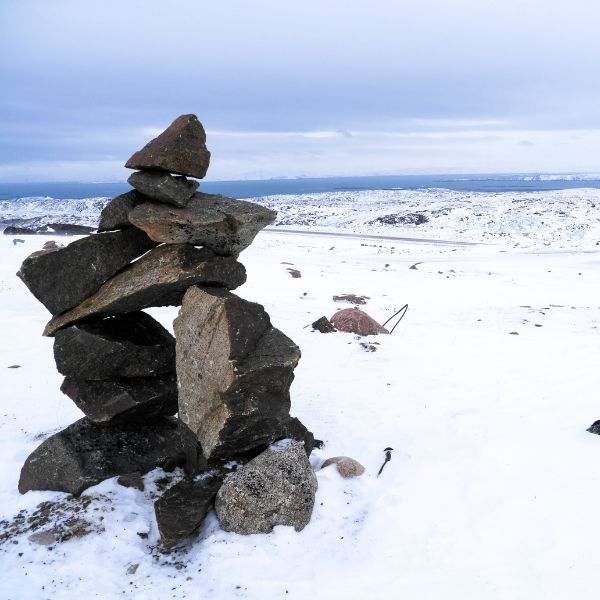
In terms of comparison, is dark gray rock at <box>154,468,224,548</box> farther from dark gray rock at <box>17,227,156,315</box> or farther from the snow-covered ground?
dark gray rock at <box>17,227,156,315</box>

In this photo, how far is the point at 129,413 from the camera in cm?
1084

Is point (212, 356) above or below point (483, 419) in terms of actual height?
above

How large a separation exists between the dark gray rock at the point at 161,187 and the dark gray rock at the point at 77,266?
3.77 feet

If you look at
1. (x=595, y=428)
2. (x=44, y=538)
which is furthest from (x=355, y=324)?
(x=44, y=538)

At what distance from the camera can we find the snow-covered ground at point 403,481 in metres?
8.35

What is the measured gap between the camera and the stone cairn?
9.61 meters

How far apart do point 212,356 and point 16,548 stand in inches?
176

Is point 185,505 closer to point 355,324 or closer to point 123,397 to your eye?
point 123,397

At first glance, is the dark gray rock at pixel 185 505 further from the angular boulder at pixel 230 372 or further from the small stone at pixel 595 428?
the small stone at pixel 595 428

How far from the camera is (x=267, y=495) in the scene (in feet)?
30.9

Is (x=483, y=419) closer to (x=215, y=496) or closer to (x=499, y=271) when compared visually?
(x=215, y=496)

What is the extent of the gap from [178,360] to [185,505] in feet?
9.02

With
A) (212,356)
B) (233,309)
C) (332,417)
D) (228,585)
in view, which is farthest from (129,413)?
(332,417)

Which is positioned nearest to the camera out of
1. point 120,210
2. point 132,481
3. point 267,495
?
point 267,495
